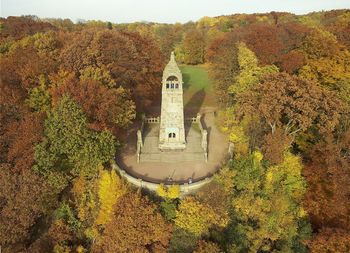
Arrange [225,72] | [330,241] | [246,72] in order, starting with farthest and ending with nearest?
[225,72]
[246,72]
[330,241]

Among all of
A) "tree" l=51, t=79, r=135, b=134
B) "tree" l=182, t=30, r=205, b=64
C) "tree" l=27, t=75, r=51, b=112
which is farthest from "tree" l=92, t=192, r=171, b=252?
"tree" l=182, t=30, r=205, b=64

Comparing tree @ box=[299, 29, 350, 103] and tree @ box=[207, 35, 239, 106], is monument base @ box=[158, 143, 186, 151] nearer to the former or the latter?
tree @ box=[207, 35, 239, 106]

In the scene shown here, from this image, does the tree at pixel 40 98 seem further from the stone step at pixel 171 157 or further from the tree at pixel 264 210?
the tree at pixel 264 210

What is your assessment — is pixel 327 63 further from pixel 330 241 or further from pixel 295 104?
pixel 330 241

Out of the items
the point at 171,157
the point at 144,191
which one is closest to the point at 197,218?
the point at 144,191

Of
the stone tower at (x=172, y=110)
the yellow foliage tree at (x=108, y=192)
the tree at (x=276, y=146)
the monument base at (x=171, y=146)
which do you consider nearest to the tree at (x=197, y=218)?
the yellow foliage tree at (x=108, y=192)

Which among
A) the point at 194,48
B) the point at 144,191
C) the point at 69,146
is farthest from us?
the point at 194,48
